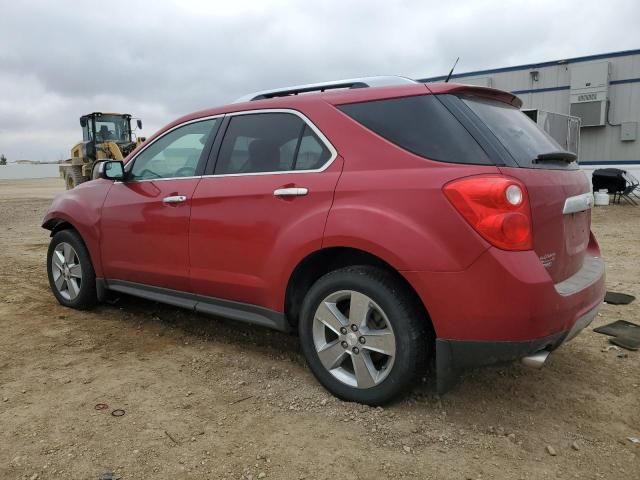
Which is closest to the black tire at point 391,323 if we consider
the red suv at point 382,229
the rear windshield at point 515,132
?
the red suv at point 382,229

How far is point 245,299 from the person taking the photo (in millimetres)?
3365

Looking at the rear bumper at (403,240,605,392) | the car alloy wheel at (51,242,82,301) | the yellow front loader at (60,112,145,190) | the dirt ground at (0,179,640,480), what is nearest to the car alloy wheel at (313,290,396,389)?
the dirt ground at (0,179,640,480)

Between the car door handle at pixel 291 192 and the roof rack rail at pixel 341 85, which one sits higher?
the roof rack rail at pixel 341 85

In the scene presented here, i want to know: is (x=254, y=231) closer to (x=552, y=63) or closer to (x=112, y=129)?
(x=552, y=63)

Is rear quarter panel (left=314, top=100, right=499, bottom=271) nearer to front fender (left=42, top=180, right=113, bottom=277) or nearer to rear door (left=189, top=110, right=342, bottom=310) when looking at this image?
rear door (left=189, top=110, right=342, bottom=310)

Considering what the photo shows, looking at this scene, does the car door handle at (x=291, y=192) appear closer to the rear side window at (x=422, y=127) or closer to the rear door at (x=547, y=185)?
the rear side window at (x=422, y=127)

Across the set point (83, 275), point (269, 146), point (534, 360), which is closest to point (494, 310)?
point (534, 360)

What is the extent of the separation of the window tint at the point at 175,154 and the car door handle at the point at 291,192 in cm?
88

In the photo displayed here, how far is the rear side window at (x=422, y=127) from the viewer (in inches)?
103

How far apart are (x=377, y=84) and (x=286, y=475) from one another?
84.9 inches

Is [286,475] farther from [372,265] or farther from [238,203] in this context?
[238,203]

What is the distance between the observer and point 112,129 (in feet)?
69.1

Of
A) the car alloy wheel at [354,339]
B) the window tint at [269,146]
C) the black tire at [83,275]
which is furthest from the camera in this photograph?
the black tire at [83,275]

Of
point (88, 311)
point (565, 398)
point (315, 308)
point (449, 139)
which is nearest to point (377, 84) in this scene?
point (449, 139)
